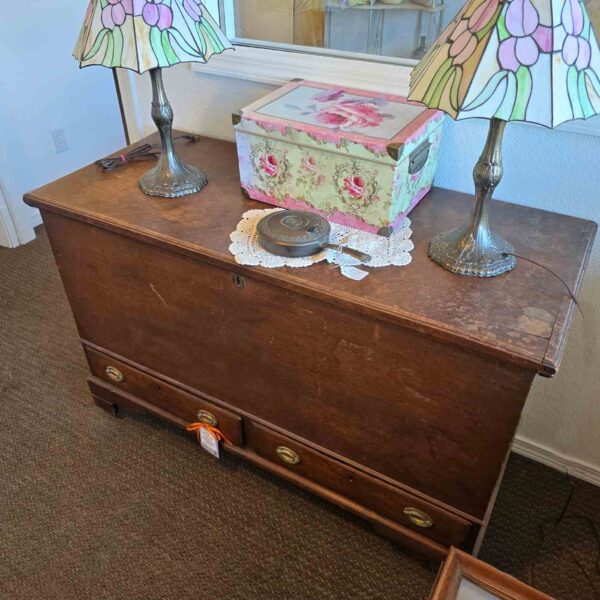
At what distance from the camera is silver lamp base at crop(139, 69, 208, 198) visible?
1.09 meters

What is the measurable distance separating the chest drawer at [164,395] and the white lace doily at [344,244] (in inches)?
17.7

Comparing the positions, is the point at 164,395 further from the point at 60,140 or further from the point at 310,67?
the point at 60,140

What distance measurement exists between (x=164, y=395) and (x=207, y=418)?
0.14 m

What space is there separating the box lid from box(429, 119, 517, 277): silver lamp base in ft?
0.50

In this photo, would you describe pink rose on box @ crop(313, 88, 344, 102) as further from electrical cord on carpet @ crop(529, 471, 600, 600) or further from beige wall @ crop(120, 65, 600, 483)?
electrical cord on carpet @ crop(529, 471, 600, 600)

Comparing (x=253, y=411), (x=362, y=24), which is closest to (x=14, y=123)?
(x=362, y=24)

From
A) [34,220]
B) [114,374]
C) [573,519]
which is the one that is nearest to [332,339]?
[114,374]

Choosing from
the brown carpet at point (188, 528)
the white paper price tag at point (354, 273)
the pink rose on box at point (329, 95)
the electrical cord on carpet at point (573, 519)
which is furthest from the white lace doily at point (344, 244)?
the electrical cord on carpet at point (573, 519)

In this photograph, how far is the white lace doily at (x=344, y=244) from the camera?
36.2 inches

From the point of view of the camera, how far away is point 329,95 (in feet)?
3.58

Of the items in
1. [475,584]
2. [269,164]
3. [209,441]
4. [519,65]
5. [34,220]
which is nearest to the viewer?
[519,65]

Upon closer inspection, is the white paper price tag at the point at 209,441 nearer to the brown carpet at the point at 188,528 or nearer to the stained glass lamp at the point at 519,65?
the brown carpet at the point at 188,528

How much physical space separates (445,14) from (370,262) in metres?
0.65

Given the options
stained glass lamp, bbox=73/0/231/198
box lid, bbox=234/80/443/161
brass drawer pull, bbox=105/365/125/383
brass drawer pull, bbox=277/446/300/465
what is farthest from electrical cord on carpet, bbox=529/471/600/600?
stained glass lamp, bbox=73/0/231/198
